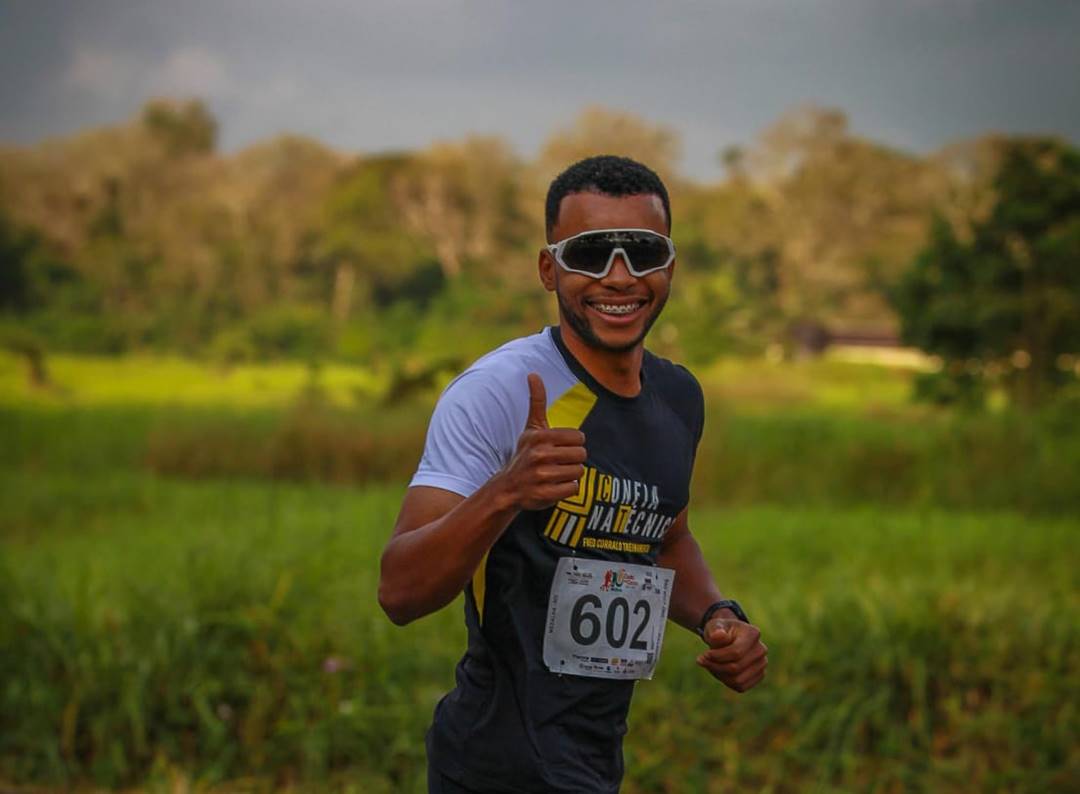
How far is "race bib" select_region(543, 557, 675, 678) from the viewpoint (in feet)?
8.07

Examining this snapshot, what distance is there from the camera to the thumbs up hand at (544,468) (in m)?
2.10

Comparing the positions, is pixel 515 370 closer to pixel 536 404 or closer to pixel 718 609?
pixel 536 404

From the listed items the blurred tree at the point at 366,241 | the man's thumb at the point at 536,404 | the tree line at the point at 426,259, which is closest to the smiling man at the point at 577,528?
the man's thumb at the point at 536,404

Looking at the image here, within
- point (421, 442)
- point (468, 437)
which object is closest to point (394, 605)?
point (468, 437)

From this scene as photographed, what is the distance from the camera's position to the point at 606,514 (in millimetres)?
2479

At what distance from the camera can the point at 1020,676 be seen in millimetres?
5660

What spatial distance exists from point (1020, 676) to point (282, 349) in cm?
1478

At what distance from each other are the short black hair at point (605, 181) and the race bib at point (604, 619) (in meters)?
0.60

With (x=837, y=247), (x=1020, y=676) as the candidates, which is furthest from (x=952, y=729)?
(x=837, y=247)

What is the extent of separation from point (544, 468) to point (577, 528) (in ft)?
1.26

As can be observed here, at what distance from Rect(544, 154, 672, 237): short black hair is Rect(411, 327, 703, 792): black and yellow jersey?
24 cm

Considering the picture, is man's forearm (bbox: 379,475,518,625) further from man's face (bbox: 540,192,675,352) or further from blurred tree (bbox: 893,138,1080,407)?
blurred tree (bbox: 893,138,1080,407)

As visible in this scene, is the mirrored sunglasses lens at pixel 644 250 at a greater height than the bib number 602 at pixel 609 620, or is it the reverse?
the mirrored sunglasses lens at pixel 644 250

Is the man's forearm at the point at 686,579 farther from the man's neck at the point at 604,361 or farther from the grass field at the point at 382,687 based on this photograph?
the grass field at the point at 382,687
